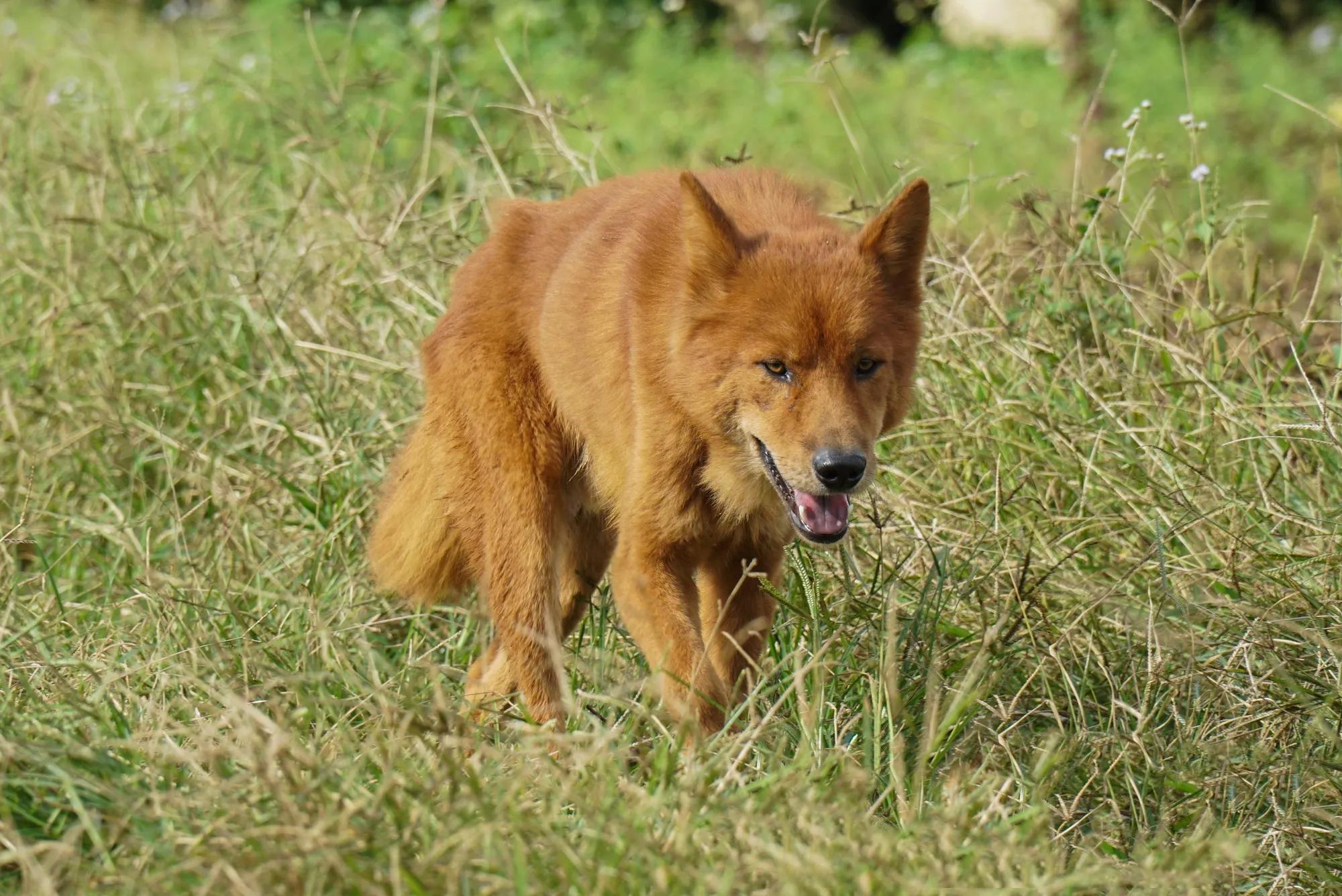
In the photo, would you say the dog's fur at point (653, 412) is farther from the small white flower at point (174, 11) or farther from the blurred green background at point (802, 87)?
the small white flower at point (174, 11)

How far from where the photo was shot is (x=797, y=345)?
4.12m

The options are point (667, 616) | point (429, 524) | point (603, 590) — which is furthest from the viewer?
point (603, 590)

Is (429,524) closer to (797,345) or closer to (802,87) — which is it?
(797,345)

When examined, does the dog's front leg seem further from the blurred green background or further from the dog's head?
the blurred green background

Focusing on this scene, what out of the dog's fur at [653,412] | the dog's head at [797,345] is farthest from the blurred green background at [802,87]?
the dog's head at [797,345]

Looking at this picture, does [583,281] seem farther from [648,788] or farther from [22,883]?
[22,883]

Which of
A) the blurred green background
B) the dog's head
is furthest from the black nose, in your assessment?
the blurred green background

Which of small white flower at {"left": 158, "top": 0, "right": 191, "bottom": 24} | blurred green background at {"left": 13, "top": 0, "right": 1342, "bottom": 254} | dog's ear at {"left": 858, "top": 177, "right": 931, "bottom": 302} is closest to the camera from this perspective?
dog's ear at {"left": 858, "top": 177, "right": 931, "bottom": 302}

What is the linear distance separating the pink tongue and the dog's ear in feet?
2.06

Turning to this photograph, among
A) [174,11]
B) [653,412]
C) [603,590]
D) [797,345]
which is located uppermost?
[797,345]

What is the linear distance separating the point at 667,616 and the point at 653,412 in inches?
21.5

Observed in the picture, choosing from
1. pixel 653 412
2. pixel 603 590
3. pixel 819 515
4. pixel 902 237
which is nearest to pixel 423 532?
pixel 603 590

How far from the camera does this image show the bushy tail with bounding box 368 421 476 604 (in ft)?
15.9

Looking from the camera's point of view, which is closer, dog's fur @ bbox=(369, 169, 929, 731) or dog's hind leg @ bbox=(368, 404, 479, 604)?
dog's fur @ bbox=(369, 169, 929, 731)
